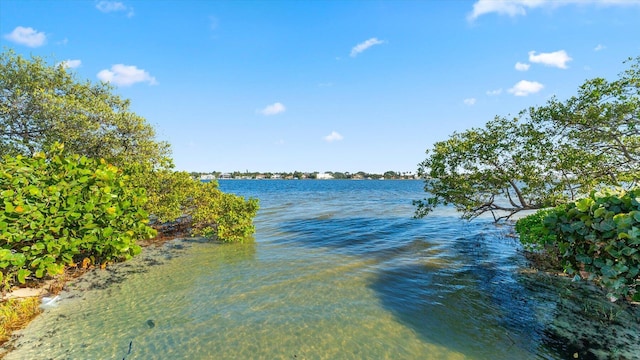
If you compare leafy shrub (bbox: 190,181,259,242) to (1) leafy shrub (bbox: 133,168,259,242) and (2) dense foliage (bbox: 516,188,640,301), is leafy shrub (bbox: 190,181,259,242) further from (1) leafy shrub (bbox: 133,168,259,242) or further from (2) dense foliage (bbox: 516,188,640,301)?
(2) dense foliage (bbox: 516,188,640,301)

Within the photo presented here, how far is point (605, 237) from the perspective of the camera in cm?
604

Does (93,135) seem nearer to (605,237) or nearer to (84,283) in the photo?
(84,283)

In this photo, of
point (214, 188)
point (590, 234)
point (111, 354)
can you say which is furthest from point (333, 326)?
point (214, 188)

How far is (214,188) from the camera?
20.3m

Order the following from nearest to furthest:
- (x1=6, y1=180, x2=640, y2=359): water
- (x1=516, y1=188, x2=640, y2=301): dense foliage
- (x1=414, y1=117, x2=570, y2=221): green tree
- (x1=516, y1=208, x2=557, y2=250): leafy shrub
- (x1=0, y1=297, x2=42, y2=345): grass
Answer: (x1=516, y1=188, x2=640, y2=301): dense foliage
(x1=6, y1=180, x2=640, y2=359): water
(x1=0, y1=297, x2=42, y2=345): grass
(x1=516, y1=208, x2=557, y2=250): leafy shrub
(x1=414, y1=117, x2=570, y2=221): green tree

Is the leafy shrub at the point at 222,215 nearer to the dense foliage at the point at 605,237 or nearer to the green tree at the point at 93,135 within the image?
the green tree at the point at 93,135

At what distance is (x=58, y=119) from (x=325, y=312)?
56.7 feet

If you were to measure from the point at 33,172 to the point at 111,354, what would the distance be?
6.23 m

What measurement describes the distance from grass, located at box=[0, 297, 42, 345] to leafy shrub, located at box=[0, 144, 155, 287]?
61 cm

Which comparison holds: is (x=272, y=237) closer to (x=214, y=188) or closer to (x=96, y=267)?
(x=214, y=188)

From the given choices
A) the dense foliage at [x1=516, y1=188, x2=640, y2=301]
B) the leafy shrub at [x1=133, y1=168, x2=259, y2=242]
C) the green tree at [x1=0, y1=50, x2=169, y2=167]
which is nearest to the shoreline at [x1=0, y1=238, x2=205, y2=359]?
the leafy shrub at [x1=133, y1=168, x2=259, y2=242]

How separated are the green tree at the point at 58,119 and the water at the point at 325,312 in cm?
780

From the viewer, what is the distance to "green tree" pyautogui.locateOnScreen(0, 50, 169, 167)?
1575 centimetres

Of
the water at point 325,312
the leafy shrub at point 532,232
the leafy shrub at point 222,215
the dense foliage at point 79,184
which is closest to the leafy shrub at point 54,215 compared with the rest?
the dense foliage at point 79,184
